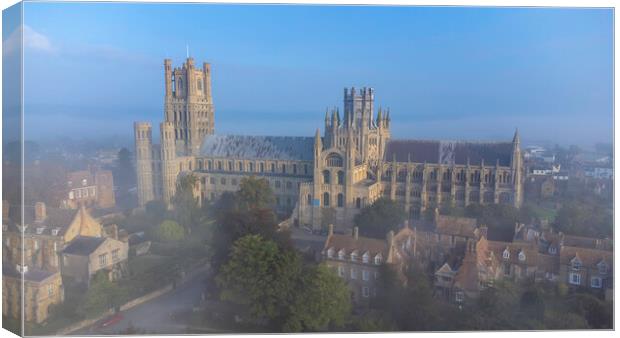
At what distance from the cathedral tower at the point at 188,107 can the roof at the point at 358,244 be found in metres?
12.3

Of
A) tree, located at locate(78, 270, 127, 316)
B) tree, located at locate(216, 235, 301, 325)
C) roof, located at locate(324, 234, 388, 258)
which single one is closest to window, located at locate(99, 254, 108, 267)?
tree, located at locate(78, 270, 127, 316)

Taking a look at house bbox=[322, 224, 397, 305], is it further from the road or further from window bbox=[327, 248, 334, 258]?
the road

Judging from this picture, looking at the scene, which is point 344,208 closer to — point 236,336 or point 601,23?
point 236,336

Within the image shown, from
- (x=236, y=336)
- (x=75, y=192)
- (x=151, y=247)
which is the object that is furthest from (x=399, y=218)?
(x=75, y=192)

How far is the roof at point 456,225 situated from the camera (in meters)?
27.1

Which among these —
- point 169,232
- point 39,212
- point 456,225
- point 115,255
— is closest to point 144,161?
point 169,232

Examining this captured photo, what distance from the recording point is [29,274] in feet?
75.0

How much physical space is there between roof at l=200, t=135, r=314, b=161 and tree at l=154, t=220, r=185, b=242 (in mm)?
12661

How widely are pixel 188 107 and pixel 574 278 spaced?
88.8 ft

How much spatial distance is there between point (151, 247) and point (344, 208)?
12.2 m

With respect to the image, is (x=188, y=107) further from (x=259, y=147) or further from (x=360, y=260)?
(x=360, y=260)

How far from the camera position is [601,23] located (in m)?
23.6

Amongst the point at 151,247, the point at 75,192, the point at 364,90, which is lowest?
the point at 151,247

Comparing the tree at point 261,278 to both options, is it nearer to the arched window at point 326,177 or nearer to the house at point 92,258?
the house at point 92,258
